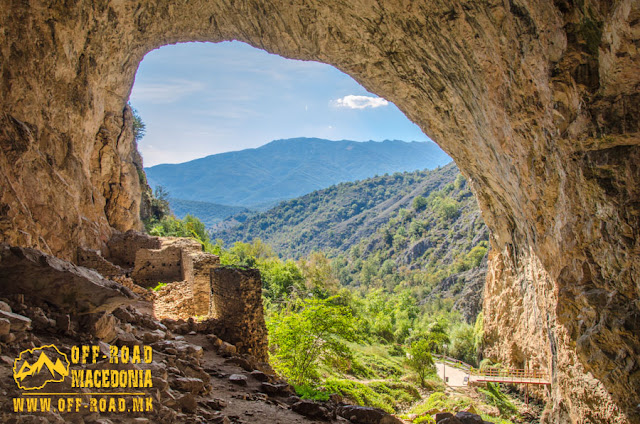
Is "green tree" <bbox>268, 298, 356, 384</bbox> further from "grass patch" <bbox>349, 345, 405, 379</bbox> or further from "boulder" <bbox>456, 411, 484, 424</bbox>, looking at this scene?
"grass patch" <bbox>349, 345, 405, 379</bbox>

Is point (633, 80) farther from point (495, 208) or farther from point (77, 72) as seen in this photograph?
point (77, 72)

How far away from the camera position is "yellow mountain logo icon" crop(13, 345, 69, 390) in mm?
3090

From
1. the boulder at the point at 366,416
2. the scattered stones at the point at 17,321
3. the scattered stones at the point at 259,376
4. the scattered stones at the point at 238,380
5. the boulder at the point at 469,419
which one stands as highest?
the scattered stones at the point at 17,321

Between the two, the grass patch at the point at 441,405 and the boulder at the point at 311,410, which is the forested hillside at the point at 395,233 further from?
the boulder at the point at 311,410

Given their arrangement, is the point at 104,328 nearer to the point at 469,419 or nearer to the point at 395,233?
the point at 469,419

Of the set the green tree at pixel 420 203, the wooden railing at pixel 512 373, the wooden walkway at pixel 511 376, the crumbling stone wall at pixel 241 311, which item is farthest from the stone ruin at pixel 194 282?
the green tree at pixel 420 203

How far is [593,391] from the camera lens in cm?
810

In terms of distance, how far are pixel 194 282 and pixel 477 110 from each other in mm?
8330

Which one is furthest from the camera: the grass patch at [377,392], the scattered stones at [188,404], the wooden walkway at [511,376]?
the wooden walkway at [511,376]

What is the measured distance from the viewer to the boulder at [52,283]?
13.6 feet

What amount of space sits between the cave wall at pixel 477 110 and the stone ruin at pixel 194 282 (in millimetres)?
950

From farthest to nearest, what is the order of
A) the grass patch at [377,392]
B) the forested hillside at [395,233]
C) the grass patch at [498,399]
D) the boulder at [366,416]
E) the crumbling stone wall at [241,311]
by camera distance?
the forested hillside at [395,233], the grass patch at [498,399], the grass patch at [377,392], the crumbling stone wall at [241,311], the boulder at [366,416]

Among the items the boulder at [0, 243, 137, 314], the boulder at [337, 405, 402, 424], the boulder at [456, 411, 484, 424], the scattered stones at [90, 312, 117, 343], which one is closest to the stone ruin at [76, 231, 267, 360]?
the boulder at [337, 405, 402, 424]

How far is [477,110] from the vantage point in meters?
10.0
